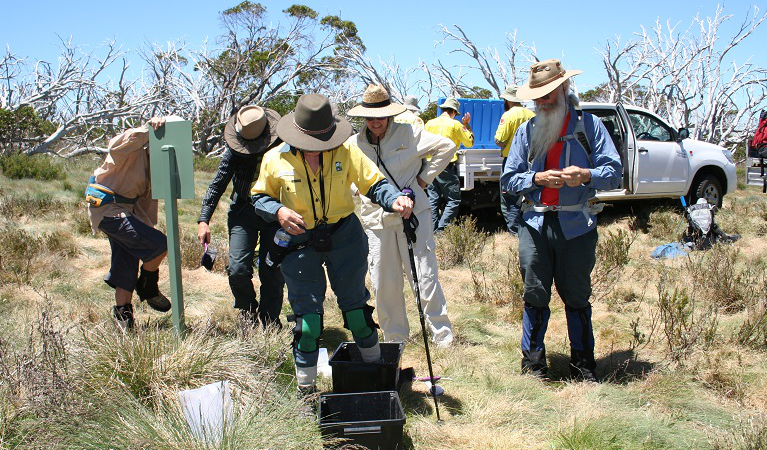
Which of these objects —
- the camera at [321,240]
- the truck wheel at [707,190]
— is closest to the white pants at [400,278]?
the camera at [321,240]

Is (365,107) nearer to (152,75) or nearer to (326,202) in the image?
(326,202)

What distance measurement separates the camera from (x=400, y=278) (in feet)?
15.4

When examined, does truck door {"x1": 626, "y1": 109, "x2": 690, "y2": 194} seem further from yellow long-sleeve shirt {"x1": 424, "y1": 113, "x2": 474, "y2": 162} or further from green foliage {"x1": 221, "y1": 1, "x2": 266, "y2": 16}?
green foliage {"x1": 221, "y1": 1, "x2": 266, "y2": 16}

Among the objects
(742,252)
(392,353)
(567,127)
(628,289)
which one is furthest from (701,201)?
(392,353)

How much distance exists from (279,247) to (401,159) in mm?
1380

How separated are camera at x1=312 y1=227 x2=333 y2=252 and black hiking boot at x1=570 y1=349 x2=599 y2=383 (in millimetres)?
1791

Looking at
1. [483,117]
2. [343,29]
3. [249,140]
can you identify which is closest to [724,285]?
[249,140]

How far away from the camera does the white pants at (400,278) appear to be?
463cm

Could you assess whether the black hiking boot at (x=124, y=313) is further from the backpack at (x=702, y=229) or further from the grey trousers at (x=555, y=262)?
the backpack at (x=702, y=229)

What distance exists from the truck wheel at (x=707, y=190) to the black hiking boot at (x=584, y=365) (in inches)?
293

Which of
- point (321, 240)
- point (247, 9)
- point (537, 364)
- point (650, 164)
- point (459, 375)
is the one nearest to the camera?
point (321, 240)

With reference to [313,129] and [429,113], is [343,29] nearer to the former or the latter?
[429,113]

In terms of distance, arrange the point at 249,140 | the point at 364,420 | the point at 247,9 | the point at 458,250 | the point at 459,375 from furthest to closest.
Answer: the point at 247,9, the point at 458,250, the point at 249,140, the point at 459,375, the point at 364,420

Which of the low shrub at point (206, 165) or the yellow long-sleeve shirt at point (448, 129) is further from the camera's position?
the low shrub at point (206, 165)
